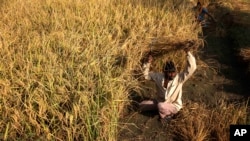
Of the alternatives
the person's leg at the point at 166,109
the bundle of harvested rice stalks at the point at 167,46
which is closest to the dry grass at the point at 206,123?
the person's leg at the point at 166,109

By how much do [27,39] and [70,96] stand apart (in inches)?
49.1

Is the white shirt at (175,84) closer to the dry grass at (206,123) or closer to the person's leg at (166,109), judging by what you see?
the person's leg at (166,109)

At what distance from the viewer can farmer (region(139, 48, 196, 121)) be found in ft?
11.9

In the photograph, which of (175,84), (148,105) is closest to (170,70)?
(175,84)

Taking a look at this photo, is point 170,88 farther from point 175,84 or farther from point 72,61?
point 72,61

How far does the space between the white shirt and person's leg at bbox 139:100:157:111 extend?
11cm

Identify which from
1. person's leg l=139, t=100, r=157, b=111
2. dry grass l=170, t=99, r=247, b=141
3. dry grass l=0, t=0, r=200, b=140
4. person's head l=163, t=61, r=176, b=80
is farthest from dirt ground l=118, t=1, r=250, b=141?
person's head l=163, t=61, r=176, b=80

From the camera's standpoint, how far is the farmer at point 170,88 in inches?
143

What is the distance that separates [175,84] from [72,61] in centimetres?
117

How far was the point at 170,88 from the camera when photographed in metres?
3.70

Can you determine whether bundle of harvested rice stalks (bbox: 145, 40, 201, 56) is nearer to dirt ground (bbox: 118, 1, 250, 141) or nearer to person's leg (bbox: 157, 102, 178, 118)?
dirt ground (bbox: 118, 1, 250, 141)

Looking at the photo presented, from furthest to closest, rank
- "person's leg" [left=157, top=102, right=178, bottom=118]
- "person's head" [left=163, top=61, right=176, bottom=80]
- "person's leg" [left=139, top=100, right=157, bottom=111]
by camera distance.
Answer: "person's leg" [left=139, top=100, right=157, bottom=111] → "person's leg" [left=157, top=102, right=178, bottom=118] → "person's head" [left=163, top=61, right=176, bottom=80]

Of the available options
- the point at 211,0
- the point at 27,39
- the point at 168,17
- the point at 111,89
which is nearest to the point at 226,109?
the point at 111,89

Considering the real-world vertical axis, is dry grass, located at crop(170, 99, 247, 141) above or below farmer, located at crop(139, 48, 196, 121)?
below
